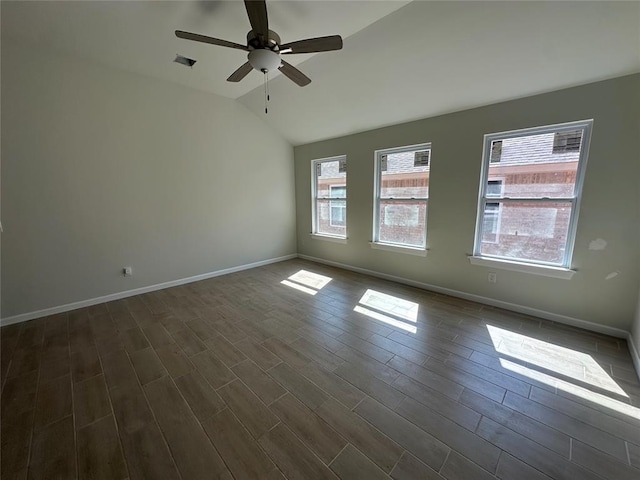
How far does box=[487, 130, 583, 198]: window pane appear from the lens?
2.65 m

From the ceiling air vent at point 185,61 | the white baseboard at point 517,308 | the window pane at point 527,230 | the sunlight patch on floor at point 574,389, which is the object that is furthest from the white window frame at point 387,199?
the ceiling air vent at point 185,61

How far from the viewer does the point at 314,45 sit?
1970 mm

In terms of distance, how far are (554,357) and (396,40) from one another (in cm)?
330

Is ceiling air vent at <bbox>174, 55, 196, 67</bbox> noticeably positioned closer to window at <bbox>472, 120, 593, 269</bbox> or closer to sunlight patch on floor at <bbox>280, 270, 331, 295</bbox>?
sunlight patch on floor at <bbox>280, 270, 331, 295</bbox>

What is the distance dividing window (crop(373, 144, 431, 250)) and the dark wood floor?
132cm

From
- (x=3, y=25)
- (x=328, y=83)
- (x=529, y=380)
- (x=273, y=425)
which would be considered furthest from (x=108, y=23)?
(x=529, y=380)

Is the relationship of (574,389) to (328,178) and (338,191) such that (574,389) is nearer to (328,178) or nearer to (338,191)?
(338,191)

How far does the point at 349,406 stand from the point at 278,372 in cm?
64

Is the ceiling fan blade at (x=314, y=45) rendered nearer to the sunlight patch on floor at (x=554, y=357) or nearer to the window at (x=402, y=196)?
the window at (x=402, y=196)

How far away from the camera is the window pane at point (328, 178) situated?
483cm

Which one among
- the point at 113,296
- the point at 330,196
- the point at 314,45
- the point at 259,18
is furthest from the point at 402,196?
the point at 113,296

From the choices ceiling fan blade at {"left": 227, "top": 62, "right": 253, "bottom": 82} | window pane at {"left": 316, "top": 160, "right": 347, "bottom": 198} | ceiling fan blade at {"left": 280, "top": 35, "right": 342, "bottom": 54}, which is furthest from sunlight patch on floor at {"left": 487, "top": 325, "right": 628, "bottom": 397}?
ceiling fan blade at {"left": 227, "top": 62, "right": 253, "bottom": 82}

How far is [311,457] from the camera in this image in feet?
4.65

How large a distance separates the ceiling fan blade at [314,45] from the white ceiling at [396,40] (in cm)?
50
